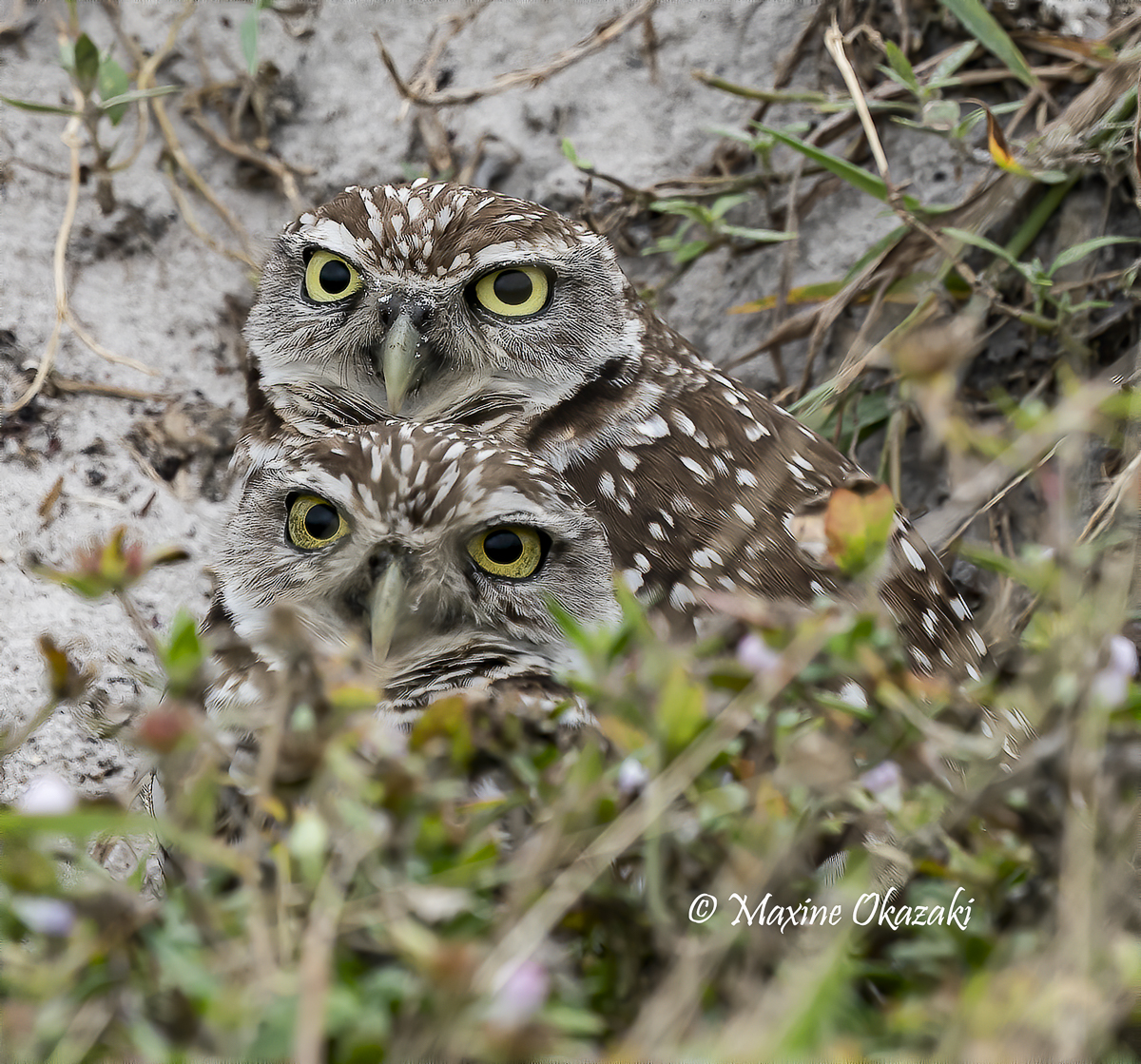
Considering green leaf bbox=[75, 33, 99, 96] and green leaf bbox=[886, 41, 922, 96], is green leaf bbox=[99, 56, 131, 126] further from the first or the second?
green leaf bbox=[886, 41, 922, 96]

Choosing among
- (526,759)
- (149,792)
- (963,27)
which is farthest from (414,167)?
(526,759)

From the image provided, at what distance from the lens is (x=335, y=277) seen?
2242 mm

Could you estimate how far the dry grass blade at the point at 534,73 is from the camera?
3.09 metres

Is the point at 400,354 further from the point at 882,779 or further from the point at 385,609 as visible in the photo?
the point at 882,779

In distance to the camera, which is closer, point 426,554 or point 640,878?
point 640,878

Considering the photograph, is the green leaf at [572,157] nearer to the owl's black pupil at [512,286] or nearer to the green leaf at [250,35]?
the owl's black pupil at [512,286]

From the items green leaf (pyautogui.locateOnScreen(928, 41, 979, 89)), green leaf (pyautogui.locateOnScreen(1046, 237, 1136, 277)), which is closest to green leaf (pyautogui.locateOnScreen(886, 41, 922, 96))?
green leaf (pyautogui.locateOnScreen(928, 41, 979, 89))

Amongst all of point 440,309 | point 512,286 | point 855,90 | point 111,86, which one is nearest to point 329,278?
point 440,309

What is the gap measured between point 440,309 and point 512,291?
0.15 meters

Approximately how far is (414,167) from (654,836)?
8.60ft

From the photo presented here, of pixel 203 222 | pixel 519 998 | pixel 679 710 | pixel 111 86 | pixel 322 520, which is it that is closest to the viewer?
pixel 519 998

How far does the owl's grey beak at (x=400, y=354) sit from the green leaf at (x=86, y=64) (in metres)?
1.16

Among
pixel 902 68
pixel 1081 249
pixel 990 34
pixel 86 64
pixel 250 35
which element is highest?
pixel 990 34

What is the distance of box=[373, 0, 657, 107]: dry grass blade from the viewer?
10.1 ft
